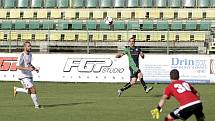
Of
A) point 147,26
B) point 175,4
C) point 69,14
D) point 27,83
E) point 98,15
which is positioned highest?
point 175,4

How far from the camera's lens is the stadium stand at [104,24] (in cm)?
4437

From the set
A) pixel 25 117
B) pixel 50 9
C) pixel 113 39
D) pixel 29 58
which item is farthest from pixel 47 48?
pixel 25 117

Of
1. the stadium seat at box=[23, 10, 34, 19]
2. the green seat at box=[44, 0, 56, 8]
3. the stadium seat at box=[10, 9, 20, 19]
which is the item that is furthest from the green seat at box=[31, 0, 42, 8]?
the stadium seat at box=[10, 9, 20, 19]

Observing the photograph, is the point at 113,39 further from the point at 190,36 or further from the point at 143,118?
the point at 143,118

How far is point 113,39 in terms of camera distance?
45.8m

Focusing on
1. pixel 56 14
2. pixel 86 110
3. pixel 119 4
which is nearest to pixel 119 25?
pixel 119 4

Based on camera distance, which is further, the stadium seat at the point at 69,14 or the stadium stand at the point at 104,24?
the stadium seat at the point at 69,14

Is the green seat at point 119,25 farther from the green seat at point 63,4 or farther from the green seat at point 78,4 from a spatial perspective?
the green seat at point 63,4

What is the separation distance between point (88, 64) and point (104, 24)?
1498 centimetres

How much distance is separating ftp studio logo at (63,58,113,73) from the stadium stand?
7.47 m

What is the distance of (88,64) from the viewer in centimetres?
3272

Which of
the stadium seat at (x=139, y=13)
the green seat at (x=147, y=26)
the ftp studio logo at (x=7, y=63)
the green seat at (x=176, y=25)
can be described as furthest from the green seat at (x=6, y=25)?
the ftp studio logo at (x=7, y=63)

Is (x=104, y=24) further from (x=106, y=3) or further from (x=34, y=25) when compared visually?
(x=34, y=25)

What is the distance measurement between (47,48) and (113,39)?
7.21m
